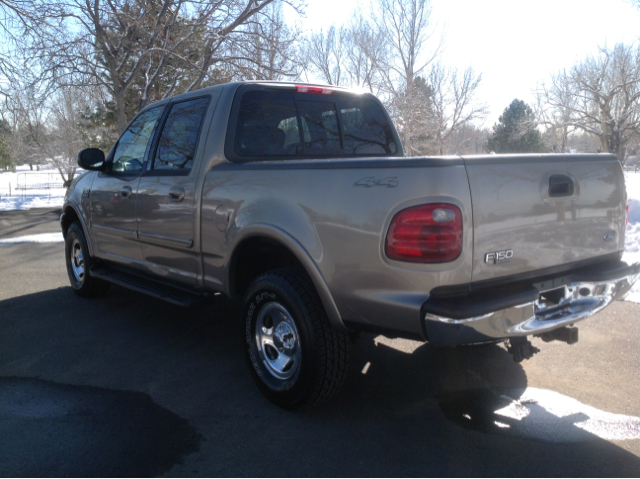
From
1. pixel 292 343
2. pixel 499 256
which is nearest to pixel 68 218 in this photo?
pixel 292 343

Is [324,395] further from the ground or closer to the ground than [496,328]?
closer to the ground

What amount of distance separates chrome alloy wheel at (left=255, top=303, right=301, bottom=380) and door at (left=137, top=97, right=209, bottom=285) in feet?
2.77

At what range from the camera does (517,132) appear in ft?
124

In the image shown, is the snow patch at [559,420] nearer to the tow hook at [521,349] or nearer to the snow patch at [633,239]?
the tow hook at [521,349]

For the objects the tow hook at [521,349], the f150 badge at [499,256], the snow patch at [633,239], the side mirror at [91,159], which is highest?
the side mirror at [91,159]

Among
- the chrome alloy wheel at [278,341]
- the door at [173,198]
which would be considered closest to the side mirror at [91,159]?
the door at [173,198]

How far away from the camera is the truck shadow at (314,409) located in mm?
2682

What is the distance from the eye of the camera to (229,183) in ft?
11.7

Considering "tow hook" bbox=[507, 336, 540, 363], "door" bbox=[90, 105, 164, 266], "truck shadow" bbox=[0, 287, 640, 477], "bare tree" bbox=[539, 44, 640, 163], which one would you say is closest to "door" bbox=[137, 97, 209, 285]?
"door" bbox=[90, 105, 164, 266]

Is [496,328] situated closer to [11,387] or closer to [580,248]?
[580,248]

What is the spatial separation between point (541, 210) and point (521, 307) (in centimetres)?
54

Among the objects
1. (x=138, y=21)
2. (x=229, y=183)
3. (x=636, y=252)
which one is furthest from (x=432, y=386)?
(x=138, y=21)

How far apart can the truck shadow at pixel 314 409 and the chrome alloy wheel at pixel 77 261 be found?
87cm

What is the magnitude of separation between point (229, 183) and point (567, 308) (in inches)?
86.3
